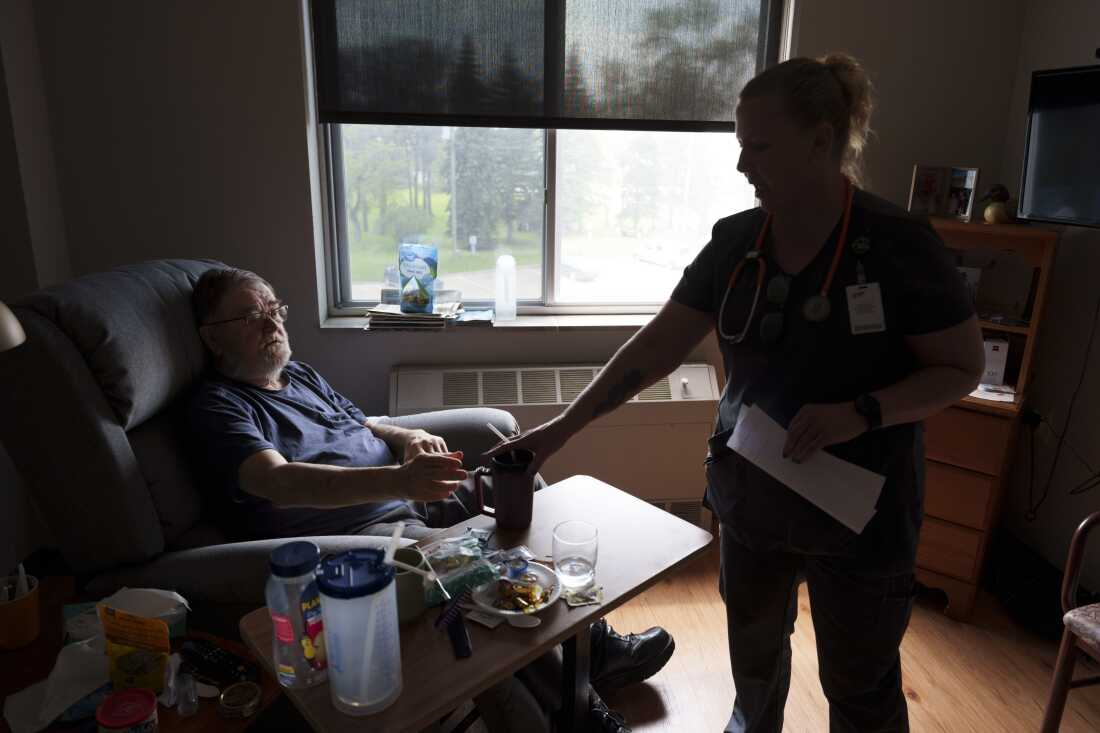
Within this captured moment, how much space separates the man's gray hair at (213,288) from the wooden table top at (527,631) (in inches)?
32.8

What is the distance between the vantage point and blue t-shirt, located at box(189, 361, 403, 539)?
1.61 m

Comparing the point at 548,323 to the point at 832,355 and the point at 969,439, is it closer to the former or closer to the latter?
the point at 969,439

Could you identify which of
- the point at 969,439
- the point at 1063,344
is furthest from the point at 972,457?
the point at 1063,344

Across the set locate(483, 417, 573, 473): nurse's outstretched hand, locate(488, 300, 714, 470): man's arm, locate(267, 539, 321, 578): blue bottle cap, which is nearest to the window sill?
locate(488, 300, 714, 470): man's arm

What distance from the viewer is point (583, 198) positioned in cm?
289

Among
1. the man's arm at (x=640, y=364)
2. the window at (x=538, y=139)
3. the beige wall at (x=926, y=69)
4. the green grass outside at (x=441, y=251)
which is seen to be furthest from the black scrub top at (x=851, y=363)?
the beige wall at (x=926, y=69)

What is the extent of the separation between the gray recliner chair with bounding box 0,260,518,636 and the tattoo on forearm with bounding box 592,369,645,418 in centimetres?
53

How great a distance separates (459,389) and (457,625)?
5.17 ft

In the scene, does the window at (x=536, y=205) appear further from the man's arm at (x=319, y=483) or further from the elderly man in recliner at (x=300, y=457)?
the man's arm at (x=319, y=483)

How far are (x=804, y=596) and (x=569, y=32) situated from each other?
2.10 metres

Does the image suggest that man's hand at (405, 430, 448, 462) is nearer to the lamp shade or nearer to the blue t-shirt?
the blue t-shirt

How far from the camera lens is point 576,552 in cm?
132

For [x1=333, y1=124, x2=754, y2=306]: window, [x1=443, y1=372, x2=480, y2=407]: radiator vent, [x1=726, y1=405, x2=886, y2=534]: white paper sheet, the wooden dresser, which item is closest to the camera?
[x1=726, y1=405, x2=886, y2=534]: white paper sheet

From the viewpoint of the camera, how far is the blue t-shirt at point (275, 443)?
1.61 m
